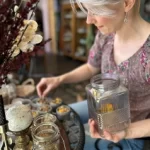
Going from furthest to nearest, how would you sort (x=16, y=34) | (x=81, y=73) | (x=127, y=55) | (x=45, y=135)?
(x=81, y=73) → (x=127, y=55) → (x=45, y=135) → (x=16, y=34)

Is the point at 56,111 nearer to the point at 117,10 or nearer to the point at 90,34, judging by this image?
the point at 117,10

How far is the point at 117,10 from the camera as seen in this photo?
0.90 metres

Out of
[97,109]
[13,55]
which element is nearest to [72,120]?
[97,109]

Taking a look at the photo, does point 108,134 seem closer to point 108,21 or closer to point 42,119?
point 42,119

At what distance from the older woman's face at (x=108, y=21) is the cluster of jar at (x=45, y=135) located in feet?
1.41

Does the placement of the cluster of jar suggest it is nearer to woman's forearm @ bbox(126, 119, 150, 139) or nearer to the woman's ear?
woman's forearm @ bbox(126, 119, 150, 139)

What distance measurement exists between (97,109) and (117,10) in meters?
0.39

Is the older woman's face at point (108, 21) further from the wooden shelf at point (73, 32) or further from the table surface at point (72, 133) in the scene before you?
the wooden shelf at point (73, 32)

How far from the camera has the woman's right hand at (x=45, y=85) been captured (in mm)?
1218

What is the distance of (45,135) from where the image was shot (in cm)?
78

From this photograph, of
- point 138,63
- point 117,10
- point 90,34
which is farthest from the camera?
point 90,34

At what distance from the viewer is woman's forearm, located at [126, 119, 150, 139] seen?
2.92 ft

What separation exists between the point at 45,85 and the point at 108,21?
19.8 inches

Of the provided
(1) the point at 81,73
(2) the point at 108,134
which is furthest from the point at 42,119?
(1) the point at 81,73
